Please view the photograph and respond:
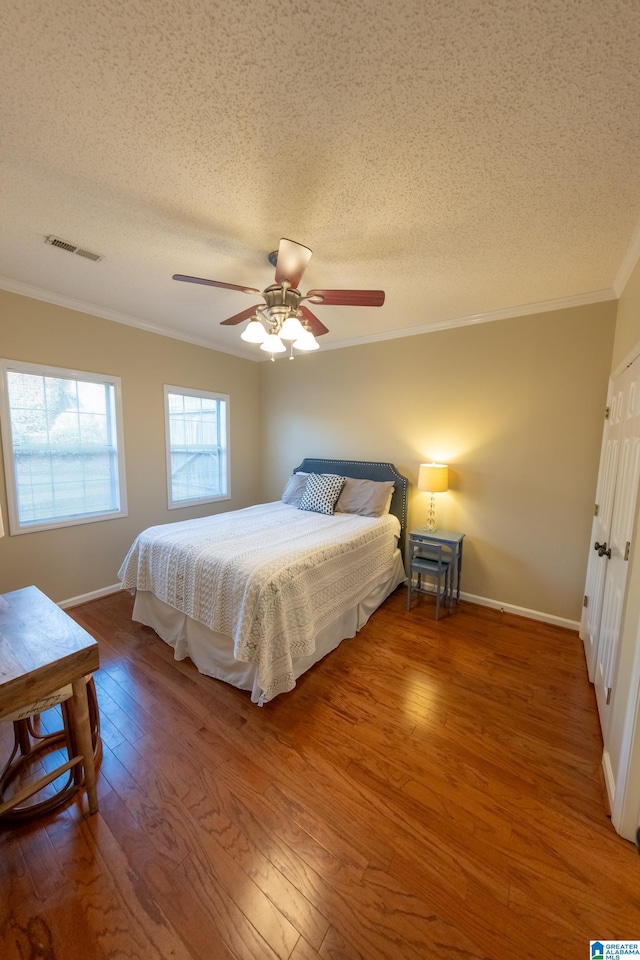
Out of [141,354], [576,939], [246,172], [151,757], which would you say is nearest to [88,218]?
[246,172]

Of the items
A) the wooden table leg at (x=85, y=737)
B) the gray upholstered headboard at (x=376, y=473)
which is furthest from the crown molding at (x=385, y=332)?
the wooden table leg at (x=85, y=737)

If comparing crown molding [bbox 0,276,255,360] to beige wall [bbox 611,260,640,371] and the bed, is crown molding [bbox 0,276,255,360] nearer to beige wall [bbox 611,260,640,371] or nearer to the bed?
the bed

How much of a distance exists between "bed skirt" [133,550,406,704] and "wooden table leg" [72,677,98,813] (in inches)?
30.1

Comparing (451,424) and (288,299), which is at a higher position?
(288,299)

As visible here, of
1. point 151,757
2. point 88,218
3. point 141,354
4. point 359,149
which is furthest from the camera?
point 141,354

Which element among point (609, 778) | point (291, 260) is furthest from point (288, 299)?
point (609, 778)

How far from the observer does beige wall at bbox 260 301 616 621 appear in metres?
2.62

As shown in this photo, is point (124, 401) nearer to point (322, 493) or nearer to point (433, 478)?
point (322, 493)

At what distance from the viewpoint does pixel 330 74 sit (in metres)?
1.06

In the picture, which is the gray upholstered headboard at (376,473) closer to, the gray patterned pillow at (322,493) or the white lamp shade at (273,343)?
the gray patterned pillow at (322,493)

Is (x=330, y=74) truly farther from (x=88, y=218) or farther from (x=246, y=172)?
(x=88, y=218)

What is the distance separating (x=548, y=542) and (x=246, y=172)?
318 centimetres

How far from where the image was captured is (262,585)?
1.84 meters

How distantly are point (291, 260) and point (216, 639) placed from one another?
224 cm
